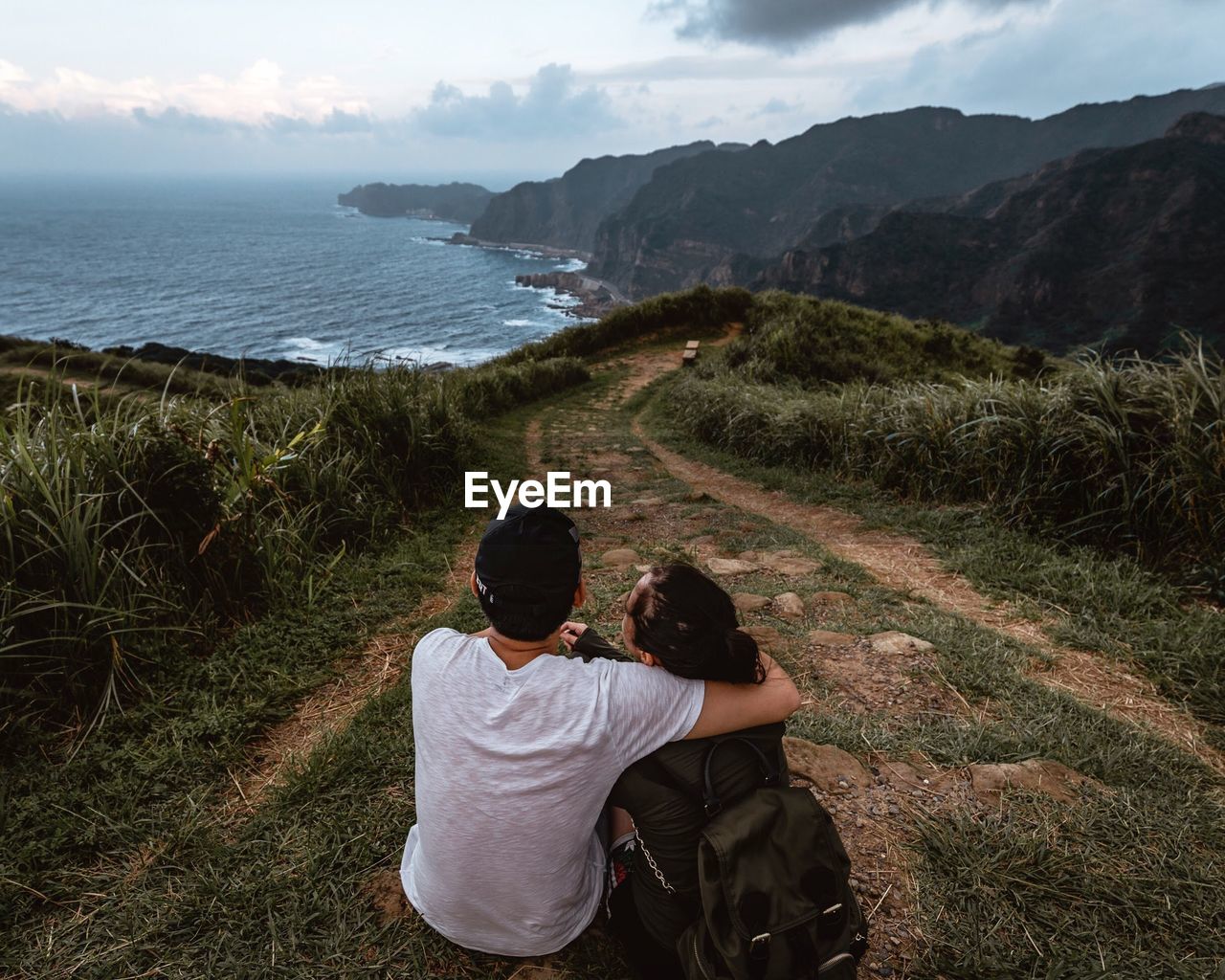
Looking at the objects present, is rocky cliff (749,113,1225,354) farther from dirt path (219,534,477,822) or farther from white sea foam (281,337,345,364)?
dirt path (219,534,477,822)

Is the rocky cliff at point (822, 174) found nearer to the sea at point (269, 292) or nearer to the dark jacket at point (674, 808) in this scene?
the sea at point (269, 292)

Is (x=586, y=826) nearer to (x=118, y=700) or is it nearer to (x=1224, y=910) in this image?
(x=1224, y=910)

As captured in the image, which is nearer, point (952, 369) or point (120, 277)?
point (952, 369)

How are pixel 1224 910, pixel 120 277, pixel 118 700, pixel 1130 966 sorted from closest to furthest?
pixel 1130 966 → pixel 1224 910 → pixel 118 700 → pixel 120 277

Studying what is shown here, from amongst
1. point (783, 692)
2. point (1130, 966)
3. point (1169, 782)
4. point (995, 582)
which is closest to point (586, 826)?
point (783, 692)

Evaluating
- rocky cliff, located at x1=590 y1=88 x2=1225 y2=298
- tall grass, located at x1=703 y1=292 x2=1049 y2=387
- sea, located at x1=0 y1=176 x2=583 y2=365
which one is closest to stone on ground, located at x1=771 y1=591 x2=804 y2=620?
tall grass, located at x1=703 y1=292 x2=1049 y2=387

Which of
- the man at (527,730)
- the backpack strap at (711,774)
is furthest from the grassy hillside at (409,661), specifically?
the backpack strap at (711,774)
